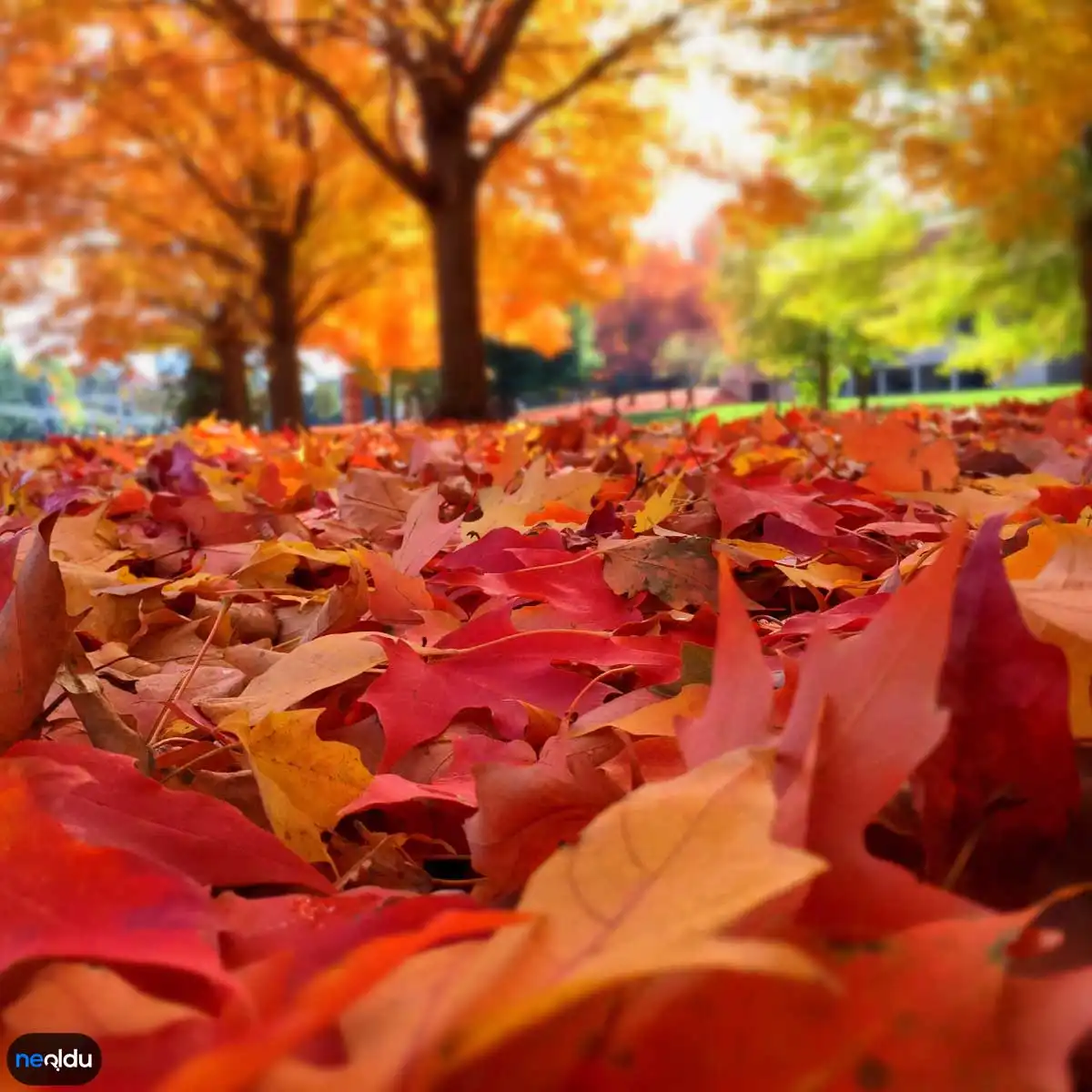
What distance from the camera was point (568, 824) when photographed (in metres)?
0.42

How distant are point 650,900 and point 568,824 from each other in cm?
14

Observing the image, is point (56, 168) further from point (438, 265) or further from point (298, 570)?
point (298, 570)

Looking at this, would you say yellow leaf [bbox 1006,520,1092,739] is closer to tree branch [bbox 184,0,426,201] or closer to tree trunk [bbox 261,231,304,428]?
tree branch [bbox 184,0,426,201]

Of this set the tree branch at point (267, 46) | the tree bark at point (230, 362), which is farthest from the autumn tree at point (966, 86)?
the tree bark at point (230, 362)

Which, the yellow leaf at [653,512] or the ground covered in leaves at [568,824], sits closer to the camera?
the ground covered in leaves at [568,824]

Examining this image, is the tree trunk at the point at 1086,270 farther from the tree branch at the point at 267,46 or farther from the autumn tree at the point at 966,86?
the tree branch at the point at 267,46

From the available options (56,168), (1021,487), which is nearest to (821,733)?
(1021,487)

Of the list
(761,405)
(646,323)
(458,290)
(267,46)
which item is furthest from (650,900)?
(646,323)

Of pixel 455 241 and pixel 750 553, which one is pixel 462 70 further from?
pixel 750 553

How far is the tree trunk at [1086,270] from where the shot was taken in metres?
8.70

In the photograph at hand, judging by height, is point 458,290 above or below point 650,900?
above

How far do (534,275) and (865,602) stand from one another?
903cm

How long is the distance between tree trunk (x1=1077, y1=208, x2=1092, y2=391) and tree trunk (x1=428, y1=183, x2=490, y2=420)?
5758 millimetres

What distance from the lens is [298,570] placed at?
3.17 feet
